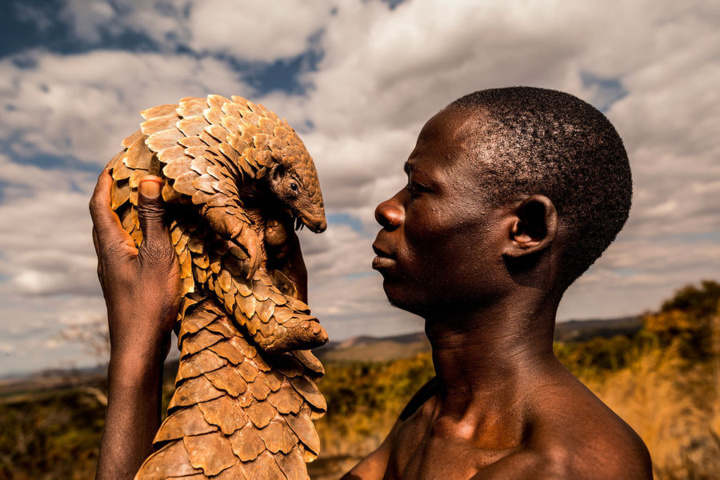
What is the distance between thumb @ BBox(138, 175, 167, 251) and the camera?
201 centimetres

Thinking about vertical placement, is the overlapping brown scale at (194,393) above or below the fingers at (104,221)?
below

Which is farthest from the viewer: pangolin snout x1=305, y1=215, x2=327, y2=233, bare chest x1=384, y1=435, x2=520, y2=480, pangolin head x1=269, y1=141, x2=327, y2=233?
pangolin snout x1=305, y1=215, x2=327, y2=233

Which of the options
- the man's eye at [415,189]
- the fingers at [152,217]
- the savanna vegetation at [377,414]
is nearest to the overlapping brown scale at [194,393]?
the fingers at [152,217]

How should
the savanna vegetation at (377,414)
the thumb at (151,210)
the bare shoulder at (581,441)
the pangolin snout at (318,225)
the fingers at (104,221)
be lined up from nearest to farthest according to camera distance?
the bare shoulder at (581,441) < the thumb at (151,210) < the fingers at (104,221) < the pangolin snout at (318,225) < the savanna vegetation at (377,414)

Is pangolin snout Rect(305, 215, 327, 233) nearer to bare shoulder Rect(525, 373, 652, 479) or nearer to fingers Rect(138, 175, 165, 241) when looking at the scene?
fingers Rect(138, 175, 165, 241)

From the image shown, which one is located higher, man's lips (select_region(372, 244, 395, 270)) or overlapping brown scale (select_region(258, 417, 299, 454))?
man's lips (select_region(372, 244, 395, 270))

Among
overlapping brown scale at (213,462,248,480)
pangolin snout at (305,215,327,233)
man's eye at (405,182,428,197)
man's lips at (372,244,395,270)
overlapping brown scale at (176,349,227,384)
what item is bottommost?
overlapping brown scale at (213,462,248,480)

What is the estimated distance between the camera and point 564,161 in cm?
175

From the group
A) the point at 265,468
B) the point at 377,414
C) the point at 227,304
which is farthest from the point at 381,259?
the point at 377,414

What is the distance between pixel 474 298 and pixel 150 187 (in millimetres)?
1381

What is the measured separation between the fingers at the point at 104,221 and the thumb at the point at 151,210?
20cm

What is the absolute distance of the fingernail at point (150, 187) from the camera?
2000 mm

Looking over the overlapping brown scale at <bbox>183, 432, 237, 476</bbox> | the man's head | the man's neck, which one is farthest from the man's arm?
the man's neck

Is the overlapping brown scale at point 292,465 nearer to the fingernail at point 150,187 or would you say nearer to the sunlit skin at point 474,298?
the sunlit skin at point 474,298
